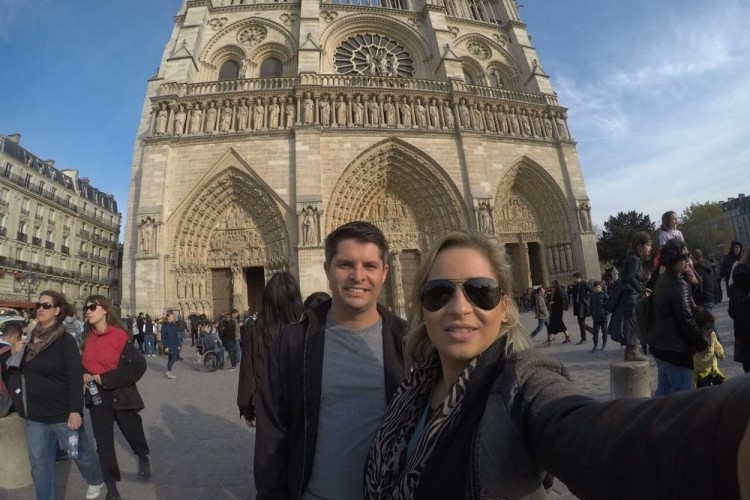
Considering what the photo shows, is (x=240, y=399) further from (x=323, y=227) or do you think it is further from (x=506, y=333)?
(x=323, y=227)

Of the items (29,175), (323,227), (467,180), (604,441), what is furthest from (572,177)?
(29,175)

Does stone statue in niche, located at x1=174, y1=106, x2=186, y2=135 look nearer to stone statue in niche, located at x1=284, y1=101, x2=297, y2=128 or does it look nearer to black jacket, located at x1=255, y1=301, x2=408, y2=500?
stone statue in niche, located at x1=284, y1=101, x2=297, y2=128

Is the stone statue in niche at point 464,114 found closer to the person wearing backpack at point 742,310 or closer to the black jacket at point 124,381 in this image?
the person wearing backpack at point 742,310

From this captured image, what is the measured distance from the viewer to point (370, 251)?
1770 mm

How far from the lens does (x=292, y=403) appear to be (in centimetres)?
161

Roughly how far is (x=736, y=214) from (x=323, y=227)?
64.0 meters

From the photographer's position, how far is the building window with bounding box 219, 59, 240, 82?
17.9 meters

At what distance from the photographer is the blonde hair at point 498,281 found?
1.04 metres

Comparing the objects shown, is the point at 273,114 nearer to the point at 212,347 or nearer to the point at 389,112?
the point at 389,112

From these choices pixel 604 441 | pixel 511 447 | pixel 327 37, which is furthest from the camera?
pixel 327 37

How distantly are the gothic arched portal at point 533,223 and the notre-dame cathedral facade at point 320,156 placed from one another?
0.21ft

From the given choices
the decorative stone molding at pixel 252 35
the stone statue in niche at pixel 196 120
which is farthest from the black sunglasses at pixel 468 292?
the decorative stone molding at pixel 252 35

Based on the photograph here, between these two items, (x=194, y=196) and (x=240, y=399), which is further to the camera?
(x=194, y=196)

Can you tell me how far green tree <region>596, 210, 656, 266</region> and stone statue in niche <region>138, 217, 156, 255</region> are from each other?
23.7m
